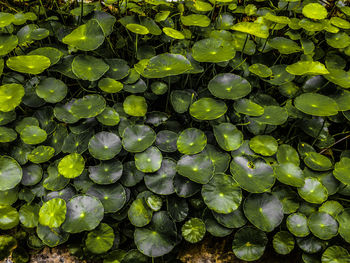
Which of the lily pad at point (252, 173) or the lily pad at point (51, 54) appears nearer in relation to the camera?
the lily pad at point (252, 173)

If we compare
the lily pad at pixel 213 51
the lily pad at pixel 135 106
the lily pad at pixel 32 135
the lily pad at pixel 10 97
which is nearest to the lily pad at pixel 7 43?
the lily pad at pixel 10 97

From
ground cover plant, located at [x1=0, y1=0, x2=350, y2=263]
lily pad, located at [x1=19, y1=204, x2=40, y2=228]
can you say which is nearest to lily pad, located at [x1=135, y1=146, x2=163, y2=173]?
ground cover plant, located at [x1=0, y1=0, x2=350, y2=263]

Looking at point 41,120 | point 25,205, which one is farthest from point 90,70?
point 25,205

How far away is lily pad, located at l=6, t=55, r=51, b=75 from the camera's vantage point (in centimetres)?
148

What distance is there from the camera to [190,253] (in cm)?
147

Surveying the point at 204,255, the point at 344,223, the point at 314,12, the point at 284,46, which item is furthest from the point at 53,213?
the point at 314,12

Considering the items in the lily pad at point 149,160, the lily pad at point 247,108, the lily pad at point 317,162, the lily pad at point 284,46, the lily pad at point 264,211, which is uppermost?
the lily pad at point 284,46

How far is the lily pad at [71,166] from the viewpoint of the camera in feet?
4.62

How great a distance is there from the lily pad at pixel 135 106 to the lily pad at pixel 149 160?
24 centimetres

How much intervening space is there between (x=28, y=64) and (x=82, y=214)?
0.86 metres

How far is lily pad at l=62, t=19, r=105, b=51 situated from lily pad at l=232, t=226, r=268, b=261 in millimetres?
1280

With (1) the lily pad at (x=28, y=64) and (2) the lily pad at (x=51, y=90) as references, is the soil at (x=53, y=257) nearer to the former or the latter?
(2) the lily pad at (x=51, y=90)

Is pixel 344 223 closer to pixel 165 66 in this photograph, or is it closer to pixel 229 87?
pixel 229 87

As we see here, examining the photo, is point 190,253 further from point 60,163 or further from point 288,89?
point 288,89
